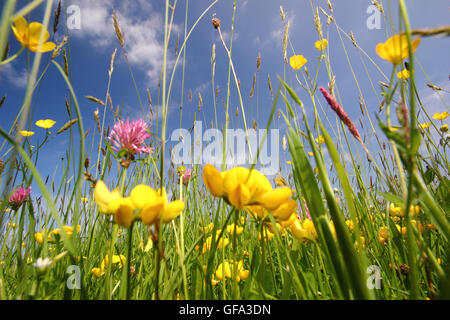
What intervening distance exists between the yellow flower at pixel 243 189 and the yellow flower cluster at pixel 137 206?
0.27 feet

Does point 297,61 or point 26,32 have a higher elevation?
point 297,61

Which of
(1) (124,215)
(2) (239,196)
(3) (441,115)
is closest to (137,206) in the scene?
(1) (124,215)

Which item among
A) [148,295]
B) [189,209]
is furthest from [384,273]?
[189,209]

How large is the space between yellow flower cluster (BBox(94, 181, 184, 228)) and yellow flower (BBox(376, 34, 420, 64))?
524mm

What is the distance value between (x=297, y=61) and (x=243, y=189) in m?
1.29

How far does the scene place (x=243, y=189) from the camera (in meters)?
0.44

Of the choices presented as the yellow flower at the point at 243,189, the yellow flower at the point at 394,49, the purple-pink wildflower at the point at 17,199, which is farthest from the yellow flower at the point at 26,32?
the purple-pink wildflower at the point at 17,199

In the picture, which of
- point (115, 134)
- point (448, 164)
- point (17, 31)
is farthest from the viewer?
point (448, 164)

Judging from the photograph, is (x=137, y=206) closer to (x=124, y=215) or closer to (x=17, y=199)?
(x=124, y=215)

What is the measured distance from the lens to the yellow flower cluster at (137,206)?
40 centimetres
